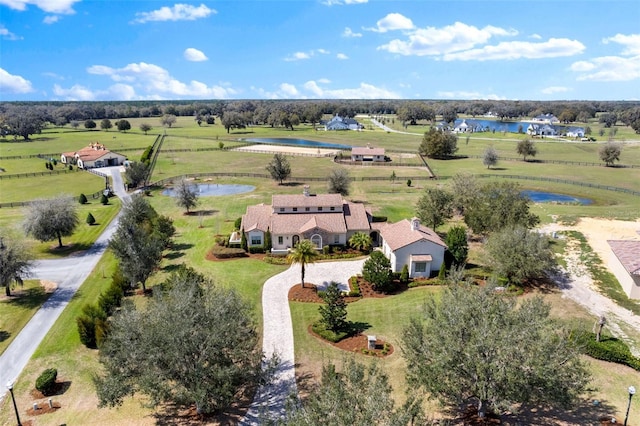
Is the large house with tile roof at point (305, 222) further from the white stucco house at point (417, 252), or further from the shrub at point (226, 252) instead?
the white stucco house at point (417, 252)

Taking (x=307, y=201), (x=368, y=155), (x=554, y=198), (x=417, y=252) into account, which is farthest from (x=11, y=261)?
(x=368, y=155)

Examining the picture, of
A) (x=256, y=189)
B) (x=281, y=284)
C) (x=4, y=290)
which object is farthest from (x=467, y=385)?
(x=256, y=189)

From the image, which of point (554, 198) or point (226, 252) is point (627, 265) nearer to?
point (226, 252)

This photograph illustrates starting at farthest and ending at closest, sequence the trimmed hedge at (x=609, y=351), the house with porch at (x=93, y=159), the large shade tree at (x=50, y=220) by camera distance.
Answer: the house with porch at (x=93, y=159) → the large shade tree at (x=50, y=220) → the trimmed hedge at (x=609, y=351)

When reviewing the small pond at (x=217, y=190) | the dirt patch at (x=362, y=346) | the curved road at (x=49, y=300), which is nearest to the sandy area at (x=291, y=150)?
the small pond at (x=217, y=190)

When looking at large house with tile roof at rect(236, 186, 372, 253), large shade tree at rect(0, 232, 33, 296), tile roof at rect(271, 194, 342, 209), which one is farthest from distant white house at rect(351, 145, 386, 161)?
large shade tree at rect(0, 232, 33, 296)
